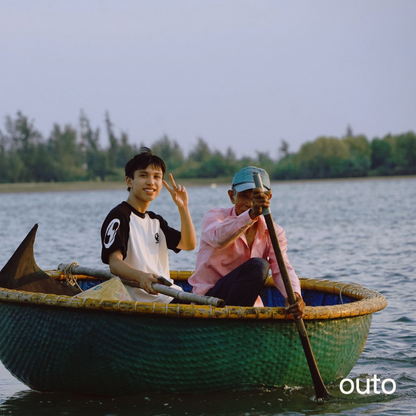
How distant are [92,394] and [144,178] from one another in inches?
49.4

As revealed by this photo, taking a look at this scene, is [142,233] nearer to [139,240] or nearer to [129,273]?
[139,240]

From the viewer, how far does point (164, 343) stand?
3.75m

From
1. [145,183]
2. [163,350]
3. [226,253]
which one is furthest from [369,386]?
[145,183]

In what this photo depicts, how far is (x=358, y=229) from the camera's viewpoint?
60.3ft

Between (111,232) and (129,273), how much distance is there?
0.84 feet

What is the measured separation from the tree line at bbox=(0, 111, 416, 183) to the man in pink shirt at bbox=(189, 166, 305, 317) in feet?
219

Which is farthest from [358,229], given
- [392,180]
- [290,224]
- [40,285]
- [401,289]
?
[392,180]

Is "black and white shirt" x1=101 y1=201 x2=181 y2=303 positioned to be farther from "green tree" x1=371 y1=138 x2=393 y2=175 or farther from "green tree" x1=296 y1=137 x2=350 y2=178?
"green tree" x1=296 y1=137 x2=350 y2=178

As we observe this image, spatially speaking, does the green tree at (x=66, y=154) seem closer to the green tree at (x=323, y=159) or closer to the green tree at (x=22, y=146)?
the green tree at (x=22, y=146)

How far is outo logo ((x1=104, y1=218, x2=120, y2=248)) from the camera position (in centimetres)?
402

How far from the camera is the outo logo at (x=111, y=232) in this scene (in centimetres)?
402

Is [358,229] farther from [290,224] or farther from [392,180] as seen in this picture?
[392,180]

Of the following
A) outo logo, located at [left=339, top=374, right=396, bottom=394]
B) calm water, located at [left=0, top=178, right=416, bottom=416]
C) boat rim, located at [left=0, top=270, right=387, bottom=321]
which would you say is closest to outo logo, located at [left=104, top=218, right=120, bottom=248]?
boat rim, located at [left=0, top=270, right=387, bottom=321]

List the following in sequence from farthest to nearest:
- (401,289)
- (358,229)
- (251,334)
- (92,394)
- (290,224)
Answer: (290,224), (358,229), (401,289), (92,394), (251,334)
